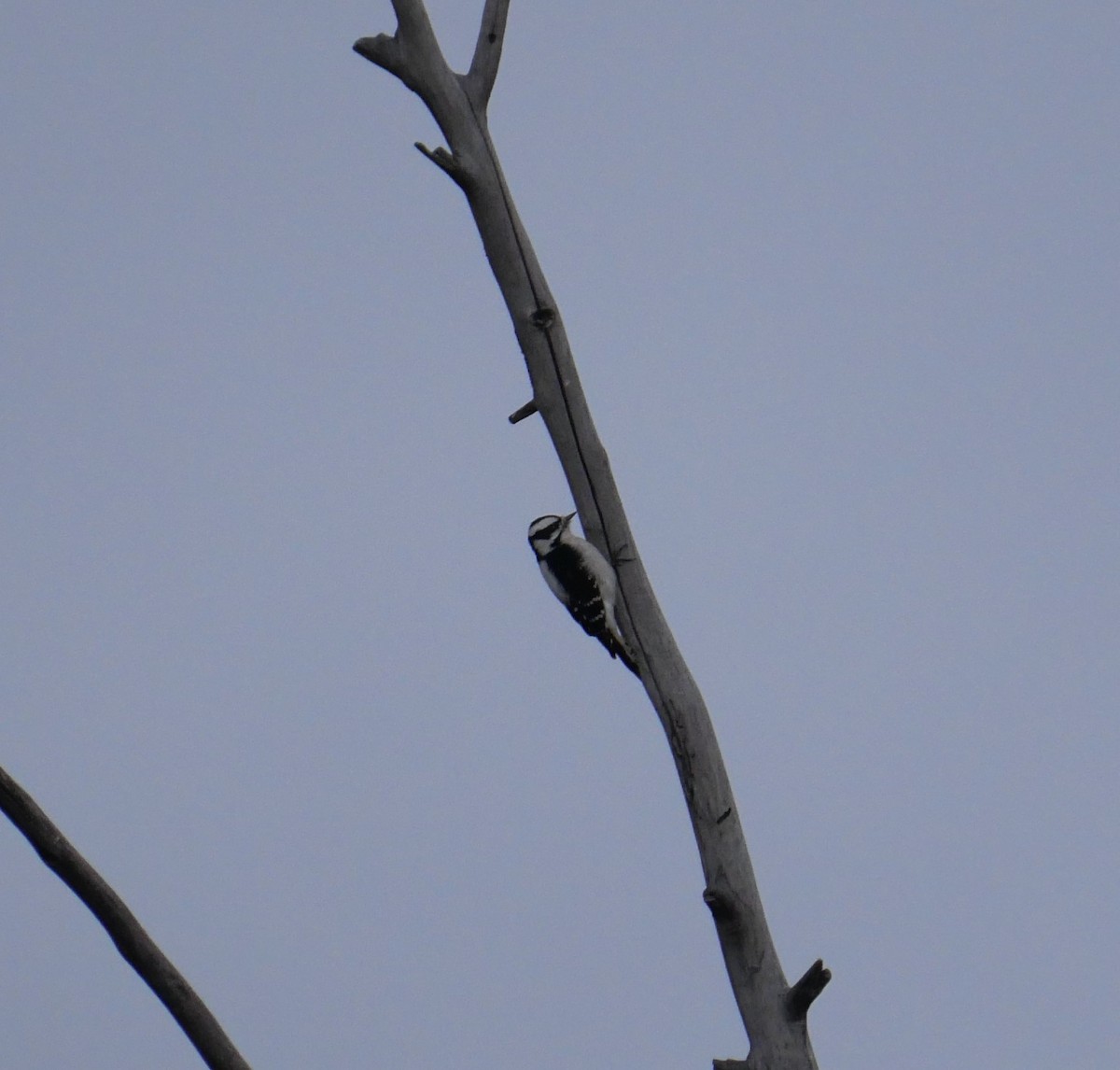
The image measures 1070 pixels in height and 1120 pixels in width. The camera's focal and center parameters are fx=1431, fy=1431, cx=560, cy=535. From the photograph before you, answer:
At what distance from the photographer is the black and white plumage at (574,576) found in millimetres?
4801

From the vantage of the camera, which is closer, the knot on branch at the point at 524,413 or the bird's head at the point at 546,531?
the knot on branch at the point at 524,413

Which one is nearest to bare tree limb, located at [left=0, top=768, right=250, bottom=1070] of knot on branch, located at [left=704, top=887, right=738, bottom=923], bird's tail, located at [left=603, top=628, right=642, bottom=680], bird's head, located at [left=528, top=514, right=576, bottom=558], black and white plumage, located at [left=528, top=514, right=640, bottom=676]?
knot on branch, located at [left=704, top=887, right=738, bottom=923]

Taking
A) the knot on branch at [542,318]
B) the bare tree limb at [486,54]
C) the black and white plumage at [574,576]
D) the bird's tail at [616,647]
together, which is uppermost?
the bare tree limb at [486,54]

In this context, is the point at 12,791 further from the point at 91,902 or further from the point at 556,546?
the point at 556,546

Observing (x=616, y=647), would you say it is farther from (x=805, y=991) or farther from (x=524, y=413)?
(x=805, y=991)

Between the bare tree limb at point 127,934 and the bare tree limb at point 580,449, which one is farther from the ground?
the bare tree limb at point 580,449

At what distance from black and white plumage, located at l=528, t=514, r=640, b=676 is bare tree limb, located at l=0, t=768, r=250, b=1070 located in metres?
1.75

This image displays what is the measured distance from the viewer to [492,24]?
13.6 feet

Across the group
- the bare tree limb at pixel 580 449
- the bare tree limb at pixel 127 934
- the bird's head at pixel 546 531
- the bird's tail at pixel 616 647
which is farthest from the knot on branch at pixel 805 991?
the bird's head at pixel 546 531

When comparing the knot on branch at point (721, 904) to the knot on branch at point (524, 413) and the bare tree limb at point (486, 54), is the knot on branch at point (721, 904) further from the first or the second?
the bare tree limb at point (486, 54)

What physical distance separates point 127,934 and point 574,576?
8.99ft

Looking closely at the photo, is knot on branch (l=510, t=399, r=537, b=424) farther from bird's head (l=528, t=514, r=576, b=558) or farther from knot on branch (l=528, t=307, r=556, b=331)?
bird's head (l=528, t=514, r=576, b=558)

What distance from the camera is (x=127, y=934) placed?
2877 mm

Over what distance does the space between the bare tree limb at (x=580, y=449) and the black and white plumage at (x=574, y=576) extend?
0.36 meters
